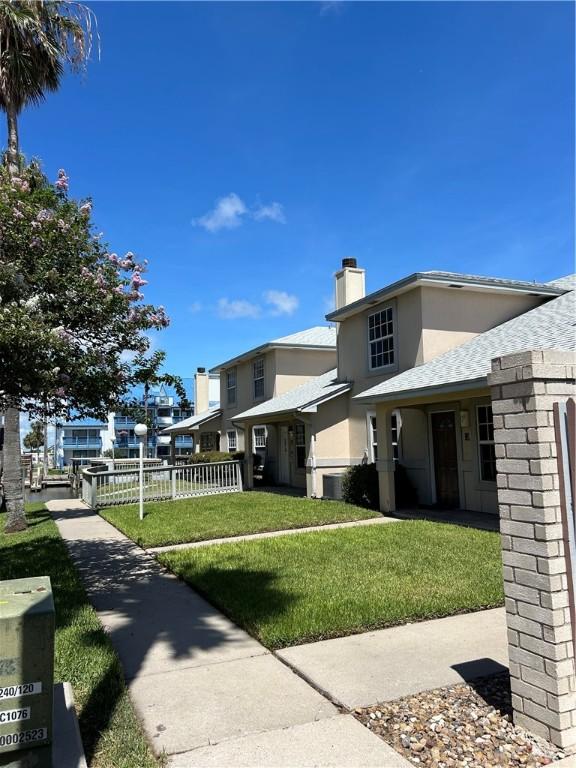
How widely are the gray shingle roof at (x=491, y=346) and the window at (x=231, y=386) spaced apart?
47.4 ft

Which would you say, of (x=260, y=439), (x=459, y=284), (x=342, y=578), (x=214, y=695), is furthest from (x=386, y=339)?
(x=214, y=695)

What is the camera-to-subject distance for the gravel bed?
3.26 meters

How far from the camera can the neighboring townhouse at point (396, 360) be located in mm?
13500

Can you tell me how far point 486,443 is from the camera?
41.4 feet

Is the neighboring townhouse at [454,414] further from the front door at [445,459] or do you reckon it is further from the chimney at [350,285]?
the chimney at [350,285]

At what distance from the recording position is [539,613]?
3426 millimetres

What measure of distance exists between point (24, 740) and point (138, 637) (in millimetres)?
2855

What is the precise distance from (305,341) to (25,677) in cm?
2099

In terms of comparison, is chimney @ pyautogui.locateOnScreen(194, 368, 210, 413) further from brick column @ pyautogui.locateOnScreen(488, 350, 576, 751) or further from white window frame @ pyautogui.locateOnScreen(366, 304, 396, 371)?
brick column @ pyautogui.locateOnScreen(488, 350, 576, 751)

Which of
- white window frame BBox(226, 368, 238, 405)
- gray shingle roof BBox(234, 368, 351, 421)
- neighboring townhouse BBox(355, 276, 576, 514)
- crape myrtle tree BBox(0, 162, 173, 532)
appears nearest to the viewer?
crape myrtle tree BBox(0, 162, 173, 532)

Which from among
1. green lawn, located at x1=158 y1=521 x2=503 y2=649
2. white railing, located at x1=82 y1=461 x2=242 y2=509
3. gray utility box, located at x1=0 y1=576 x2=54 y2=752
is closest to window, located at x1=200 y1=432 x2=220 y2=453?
white railing, located at x1=82 y1=461 x2=242 y2=509

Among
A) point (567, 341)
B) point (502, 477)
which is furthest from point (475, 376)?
point (502, 477)

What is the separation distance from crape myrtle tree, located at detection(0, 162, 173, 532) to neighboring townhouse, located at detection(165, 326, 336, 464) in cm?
1431

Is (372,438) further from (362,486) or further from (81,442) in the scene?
(81,442)
